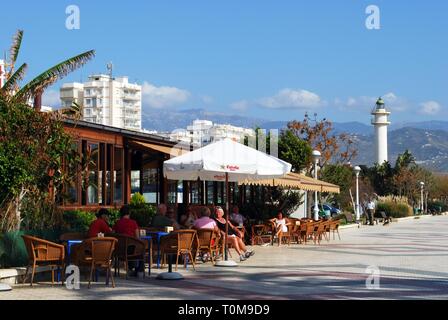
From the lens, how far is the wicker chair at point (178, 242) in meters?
13.0

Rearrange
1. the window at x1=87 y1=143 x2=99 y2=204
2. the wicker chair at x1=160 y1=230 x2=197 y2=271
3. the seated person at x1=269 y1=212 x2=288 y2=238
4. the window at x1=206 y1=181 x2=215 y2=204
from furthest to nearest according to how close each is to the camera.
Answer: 1. the window at x1=206 y1=181 x2=215 y2=204
2. the seated person at x1=269 y1=212 x2=288 y2=238
3. the window at x1=87 y1=143 x2=99 y2=204
4. the wicker chair at x1=160 y1=230 x2=197 y2=271

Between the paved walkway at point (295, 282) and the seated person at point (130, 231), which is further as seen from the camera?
the seated person at point (130, 231)

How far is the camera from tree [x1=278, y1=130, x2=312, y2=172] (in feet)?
100

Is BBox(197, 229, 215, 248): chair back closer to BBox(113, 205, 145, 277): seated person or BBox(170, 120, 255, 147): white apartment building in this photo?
BBox(113, 205, 145, 277): seated person

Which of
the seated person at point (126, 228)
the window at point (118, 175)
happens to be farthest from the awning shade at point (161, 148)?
the seated person at point (126, 228)

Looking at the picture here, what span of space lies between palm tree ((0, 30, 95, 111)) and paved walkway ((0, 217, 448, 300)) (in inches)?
229

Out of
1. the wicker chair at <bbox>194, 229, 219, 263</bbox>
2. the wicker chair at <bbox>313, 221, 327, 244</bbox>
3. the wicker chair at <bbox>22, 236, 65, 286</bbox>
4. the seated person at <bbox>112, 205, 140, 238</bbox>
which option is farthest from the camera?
the wicker chair at <bbox>313, 221, 327, 244</bbox>

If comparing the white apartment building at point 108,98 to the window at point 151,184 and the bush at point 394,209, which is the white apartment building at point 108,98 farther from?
the window at point 151,184

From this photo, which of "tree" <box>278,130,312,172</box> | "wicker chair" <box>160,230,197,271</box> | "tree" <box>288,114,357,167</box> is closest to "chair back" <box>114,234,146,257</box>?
"wicker chair" <box>160,230,197,271</box>

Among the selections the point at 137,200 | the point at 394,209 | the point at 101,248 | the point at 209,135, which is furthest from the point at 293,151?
the point at 394,209

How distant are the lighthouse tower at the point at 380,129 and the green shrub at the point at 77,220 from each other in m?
81.2

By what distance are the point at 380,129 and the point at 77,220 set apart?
273 feet

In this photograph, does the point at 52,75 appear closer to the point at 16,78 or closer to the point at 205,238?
Answer: the point at 16,78
